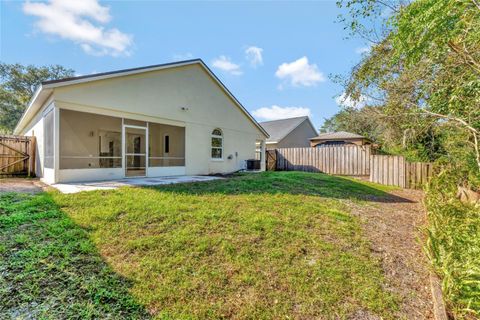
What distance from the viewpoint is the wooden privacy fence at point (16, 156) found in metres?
11.3

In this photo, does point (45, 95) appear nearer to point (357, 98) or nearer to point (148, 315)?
point (148, 315)

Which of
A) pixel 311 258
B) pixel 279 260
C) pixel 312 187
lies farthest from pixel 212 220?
pixel 312 187

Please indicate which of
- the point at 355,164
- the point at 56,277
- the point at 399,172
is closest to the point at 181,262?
the point at 56,277

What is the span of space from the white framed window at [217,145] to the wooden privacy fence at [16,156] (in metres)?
9.22

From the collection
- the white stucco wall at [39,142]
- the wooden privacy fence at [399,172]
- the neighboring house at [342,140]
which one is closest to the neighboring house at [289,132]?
the neighboring house at [342,140]

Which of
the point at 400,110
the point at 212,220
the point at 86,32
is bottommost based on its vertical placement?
the point at 212,220

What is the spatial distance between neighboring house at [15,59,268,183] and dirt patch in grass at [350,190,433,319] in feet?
27.3

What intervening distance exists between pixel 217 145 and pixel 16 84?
2773 cm

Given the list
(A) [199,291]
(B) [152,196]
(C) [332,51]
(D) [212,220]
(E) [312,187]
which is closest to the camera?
(A) [199,291]

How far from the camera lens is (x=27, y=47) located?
1565 cm

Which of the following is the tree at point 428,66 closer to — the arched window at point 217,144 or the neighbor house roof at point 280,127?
the arched window at point 217,144

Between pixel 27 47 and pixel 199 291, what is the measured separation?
21.5 metres

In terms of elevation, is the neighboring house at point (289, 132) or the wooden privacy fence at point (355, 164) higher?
the neighboring house at point (289, 132)

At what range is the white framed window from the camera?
12.8 meters
